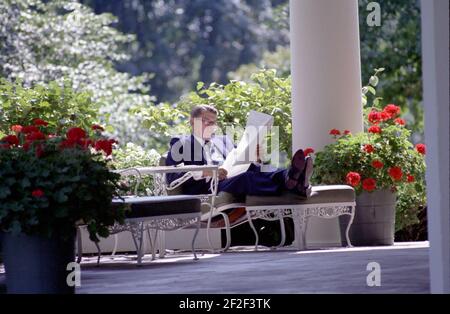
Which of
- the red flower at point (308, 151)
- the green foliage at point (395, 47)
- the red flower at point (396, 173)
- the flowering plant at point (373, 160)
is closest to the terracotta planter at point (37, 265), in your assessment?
the red flower at point (308, 151)

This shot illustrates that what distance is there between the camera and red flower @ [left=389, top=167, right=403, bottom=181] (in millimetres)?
9867

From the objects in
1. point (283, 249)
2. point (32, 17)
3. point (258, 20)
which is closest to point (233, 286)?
point (283, 249)

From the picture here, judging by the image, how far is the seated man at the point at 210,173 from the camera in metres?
9.38

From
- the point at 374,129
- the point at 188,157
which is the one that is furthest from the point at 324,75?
the point at 188,157

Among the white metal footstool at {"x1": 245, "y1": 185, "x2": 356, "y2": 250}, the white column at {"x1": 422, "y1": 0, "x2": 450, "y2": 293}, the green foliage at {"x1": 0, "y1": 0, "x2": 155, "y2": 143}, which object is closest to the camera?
the white column at {"x1": 422, "y1": 0, "x2": 450, "y2": 293}

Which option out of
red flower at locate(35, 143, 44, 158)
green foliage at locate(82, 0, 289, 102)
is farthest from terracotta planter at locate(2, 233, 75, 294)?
green foliage at locate(82, 0, 289, 102)

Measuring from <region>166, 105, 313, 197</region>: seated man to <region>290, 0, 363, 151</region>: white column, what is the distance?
0.80 meters

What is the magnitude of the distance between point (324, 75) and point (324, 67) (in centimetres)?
7

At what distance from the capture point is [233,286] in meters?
6.41

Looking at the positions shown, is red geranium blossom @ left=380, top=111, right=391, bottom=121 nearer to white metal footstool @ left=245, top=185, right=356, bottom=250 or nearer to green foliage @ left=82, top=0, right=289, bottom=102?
white metal footstool @ left=245, top=185, right=356, bottom=250

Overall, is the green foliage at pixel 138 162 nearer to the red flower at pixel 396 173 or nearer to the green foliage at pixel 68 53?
the red flower at pixel 396 173

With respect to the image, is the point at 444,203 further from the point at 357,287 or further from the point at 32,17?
the point at 32,17

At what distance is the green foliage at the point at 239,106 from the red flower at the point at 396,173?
1.48 m

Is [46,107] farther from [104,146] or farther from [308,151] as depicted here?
[104,146]
